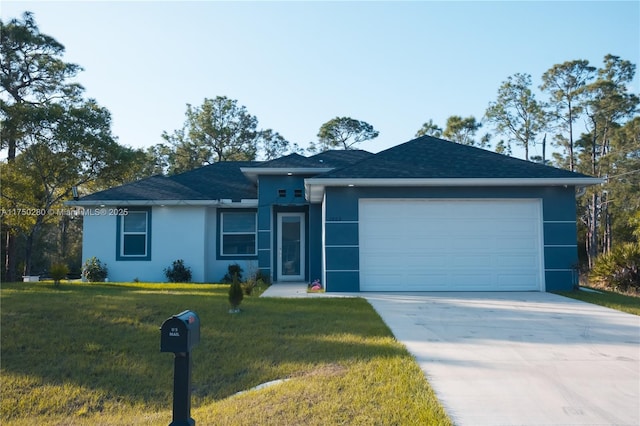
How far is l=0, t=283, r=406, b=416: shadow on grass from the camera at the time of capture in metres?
6.01

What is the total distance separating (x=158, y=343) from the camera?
7281 millimetres

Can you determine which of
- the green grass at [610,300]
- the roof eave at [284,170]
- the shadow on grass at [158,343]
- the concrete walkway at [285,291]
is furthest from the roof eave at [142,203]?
the green grass at [610,300]

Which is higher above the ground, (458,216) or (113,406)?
(458,216)

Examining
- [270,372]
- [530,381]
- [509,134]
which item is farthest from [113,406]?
[509,134]

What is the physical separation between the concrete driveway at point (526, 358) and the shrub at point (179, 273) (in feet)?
26.7

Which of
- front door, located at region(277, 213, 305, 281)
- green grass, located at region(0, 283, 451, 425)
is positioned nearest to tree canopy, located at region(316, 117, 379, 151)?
front door, located at region(277, 213, 305, 281)

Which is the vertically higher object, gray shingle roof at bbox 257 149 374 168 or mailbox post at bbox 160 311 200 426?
gray shingle roof at bbox 257 149 374 168

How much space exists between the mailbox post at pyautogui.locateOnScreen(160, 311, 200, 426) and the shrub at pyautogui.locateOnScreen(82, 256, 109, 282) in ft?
46.4

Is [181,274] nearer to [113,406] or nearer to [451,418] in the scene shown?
[113,406]

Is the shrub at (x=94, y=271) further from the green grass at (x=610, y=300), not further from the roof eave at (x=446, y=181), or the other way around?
the green grass at (x=610, y=300)

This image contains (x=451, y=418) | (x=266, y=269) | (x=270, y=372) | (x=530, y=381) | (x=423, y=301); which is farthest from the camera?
(x=266, y=269)

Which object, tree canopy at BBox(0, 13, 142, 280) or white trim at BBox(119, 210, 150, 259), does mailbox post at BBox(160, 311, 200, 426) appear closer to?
white trim at BBox(119, 210, 150, 259)

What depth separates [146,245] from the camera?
55.6 ft

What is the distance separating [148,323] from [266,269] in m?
7.89
